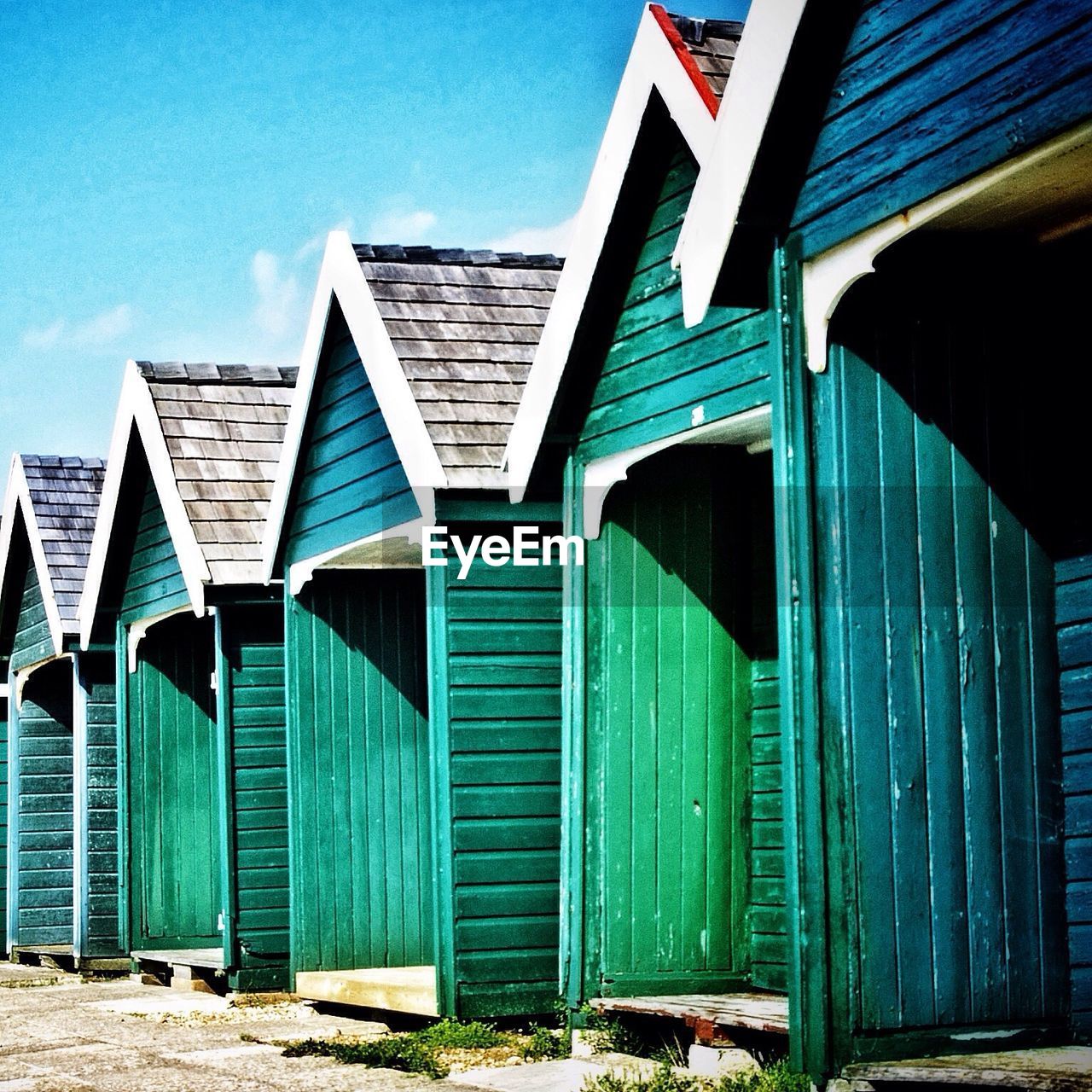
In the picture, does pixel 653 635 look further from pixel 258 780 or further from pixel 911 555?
pixel 258 780

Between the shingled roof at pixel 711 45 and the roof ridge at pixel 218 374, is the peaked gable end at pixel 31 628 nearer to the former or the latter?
the roof ridge at pixel 218 374

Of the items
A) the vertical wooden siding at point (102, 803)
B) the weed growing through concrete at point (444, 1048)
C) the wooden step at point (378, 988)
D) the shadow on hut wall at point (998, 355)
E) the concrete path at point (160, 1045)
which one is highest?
the shadow on hut wall at point (998, 355)

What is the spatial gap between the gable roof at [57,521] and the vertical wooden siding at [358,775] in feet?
18.7

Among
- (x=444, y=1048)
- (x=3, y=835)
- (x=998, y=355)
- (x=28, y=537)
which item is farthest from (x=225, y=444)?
(x=998, y=355)

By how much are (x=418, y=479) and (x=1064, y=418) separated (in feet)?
14.5

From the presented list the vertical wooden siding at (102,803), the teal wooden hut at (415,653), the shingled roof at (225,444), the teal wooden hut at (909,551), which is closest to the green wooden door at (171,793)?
the vertical wooden siding at (102,803)

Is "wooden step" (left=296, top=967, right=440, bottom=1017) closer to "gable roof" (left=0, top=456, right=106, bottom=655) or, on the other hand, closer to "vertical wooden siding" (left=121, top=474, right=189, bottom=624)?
"vertical wooden siding" (left=121, top=474, right=189, bottom=624)

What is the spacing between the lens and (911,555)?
709 centimetres

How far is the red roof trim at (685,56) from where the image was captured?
8273 mm

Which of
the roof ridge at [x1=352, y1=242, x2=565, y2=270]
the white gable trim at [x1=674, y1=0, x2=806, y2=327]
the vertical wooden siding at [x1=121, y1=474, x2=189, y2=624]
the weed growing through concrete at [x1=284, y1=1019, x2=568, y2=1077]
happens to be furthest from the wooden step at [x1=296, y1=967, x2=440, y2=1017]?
the white gable trim at [x1=674, y1=0, x2=806, y2=327]

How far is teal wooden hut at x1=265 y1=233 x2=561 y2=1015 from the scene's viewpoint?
35.0ft

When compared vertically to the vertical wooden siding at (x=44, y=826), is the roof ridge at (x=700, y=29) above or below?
above

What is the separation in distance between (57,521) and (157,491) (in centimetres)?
408

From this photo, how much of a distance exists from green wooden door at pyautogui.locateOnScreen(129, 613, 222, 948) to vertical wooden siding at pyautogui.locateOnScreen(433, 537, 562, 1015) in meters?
6.29
